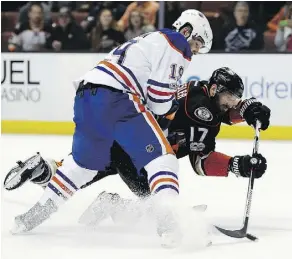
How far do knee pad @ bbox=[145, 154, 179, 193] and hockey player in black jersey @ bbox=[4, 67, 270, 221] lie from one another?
0.35 metres

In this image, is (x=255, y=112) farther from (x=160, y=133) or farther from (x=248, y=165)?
(x=160, y=133)

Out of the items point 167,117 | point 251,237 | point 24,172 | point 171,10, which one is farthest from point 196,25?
point 171,10

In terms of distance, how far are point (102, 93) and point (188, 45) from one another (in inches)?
14.9

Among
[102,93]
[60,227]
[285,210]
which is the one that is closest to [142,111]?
[102,93]

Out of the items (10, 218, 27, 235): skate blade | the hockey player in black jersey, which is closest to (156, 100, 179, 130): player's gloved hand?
the hockey player in black jersey

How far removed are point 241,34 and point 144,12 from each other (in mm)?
934

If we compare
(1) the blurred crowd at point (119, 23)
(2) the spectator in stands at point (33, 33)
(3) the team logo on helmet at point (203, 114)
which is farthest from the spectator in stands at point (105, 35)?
(3) the team logo on helmet at point (203, 114)

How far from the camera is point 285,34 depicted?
277 inches

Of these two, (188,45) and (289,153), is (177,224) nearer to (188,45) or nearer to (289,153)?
(188,45)

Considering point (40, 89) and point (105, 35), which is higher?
point (105, 35)

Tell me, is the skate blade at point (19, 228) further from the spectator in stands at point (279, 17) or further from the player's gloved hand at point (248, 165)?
the spectator in stands at point (279, 17)

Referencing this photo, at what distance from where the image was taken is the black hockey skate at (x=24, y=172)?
11.4 feet

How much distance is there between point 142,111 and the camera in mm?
3070

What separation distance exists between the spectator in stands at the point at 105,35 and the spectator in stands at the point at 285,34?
1.41m
